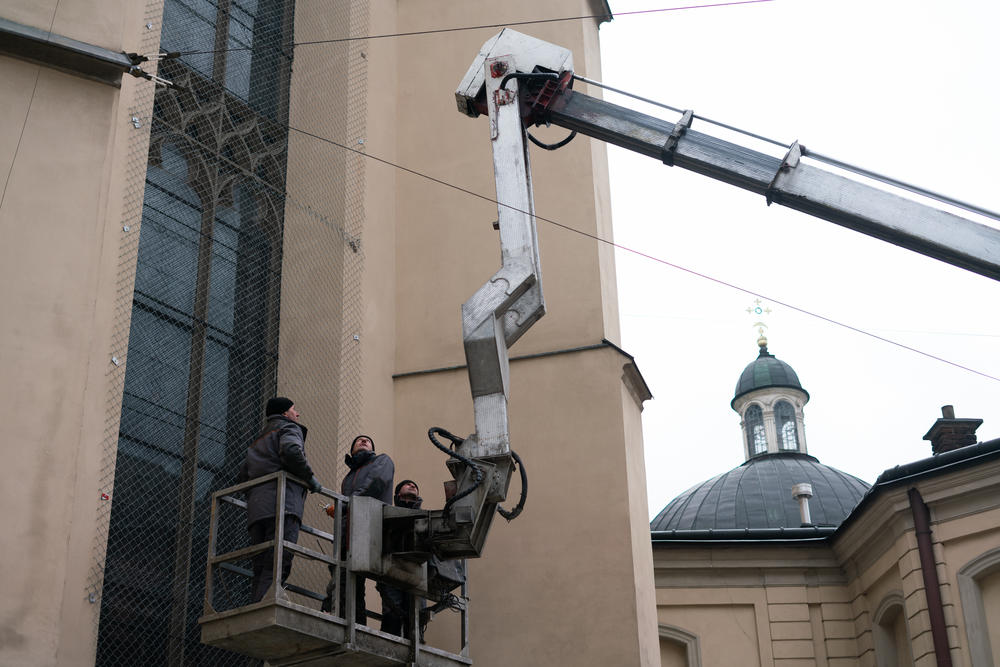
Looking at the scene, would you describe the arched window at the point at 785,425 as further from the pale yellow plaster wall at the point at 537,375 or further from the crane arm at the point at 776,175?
the crane arm at the point at 776,175

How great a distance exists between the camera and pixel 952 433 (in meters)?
24.3

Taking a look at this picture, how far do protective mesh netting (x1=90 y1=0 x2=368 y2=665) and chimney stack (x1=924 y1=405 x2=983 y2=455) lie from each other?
14727mm

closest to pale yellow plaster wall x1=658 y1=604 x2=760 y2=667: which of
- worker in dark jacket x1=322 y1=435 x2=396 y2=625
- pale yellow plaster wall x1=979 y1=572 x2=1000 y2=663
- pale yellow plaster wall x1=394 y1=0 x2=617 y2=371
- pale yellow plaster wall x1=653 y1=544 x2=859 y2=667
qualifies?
pale yellow plaster wall x1=653 y1=544 x2=859 y2=667

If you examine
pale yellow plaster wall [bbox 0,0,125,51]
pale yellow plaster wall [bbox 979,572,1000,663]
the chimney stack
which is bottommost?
pale yellow plaster wall [bbox 979,572,1000,663]

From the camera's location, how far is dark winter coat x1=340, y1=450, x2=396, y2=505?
31.4 feet

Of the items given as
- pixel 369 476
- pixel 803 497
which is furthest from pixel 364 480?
pixel 803 497

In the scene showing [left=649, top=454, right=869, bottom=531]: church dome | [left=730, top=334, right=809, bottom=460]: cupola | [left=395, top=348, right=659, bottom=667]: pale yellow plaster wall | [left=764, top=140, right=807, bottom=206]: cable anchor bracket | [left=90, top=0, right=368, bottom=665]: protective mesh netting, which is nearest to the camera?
[left=764, top=140, right=807, bottom=206]: cable anchor bracket

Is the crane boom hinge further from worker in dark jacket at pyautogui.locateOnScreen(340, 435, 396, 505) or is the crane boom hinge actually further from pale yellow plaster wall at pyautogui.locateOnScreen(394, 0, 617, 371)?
pale yellow plaster wall at pyautogui.locateOnScreen(394, 0, 617, 371)

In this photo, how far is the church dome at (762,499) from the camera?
30484 mm

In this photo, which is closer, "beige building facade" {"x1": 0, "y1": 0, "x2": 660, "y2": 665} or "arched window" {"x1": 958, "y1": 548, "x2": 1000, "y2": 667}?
"beige building facade" {"x1": 0, "y1": 0, "x2": 660, "y2": 665}

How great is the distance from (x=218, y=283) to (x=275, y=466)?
4187 mm

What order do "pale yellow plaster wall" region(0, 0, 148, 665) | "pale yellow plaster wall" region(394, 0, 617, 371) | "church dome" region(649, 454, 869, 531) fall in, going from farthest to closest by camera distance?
1. "church dome" region(649, 454, 869, 531)
2. "pale yellow plaster wall" region(394, 0, 617, 371)
3. "pale yellow plaster wall" region(0, 0, 148, 665)

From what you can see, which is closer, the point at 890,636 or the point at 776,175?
the point at 776,175

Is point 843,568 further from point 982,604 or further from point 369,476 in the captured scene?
point 369,476
